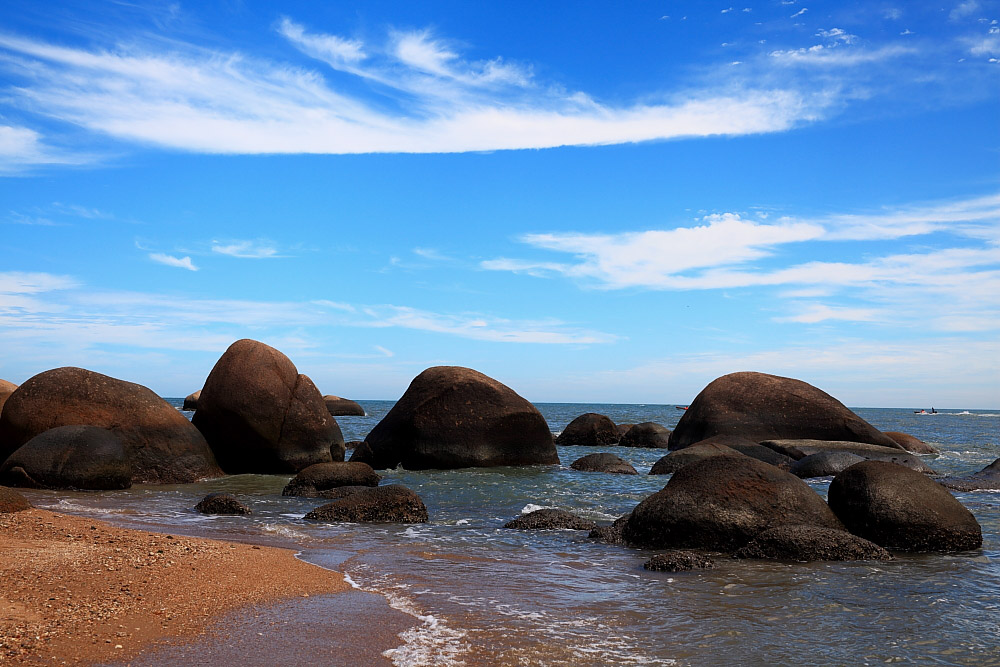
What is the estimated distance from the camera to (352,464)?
49.0 feet

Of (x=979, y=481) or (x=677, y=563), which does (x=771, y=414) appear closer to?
(x=979, y=481)

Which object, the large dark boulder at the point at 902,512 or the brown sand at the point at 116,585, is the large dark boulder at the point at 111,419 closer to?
the brown sand at the point at 116,585

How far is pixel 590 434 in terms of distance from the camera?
30141 mm

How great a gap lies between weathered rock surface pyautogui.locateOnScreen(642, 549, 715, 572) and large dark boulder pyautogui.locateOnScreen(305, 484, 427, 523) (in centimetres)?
409

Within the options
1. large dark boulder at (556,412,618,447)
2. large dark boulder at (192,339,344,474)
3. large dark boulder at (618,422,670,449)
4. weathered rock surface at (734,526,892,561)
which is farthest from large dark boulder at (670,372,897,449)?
weathered rock surface at (734,526,892,561)

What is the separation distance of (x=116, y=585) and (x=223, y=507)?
538cm

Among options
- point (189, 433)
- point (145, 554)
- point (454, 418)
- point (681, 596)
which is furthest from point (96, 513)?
point (454, 418)

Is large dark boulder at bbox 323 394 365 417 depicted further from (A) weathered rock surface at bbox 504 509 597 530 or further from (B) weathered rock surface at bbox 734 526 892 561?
(B) weathered rock surface at bbox 734 526 892 561

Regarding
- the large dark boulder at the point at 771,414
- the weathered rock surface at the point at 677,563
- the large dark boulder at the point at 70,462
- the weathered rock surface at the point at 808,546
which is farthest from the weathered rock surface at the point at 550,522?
the large dark boulder at the point at 771,414

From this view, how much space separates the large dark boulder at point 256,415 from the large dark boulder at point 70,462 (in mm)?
3131

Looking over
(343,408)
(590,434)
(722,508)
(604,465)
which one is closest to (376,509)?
(722,508)

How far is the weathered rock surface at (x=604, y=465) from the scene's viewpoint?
18894 millimetres

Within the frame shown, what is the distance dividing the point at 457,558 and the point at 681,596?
2599 mm

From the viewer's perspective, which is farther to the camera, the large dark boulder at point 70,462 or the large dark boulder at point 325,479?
the large dark boulder at point 325,479
